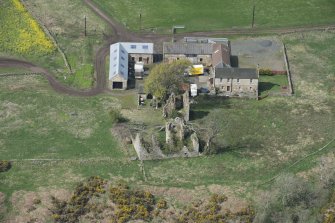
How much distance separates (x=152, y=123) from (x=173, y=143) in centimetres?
922

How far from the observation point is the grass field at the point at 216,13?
144 meters

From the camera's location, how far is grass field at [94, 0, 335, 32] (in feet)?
473

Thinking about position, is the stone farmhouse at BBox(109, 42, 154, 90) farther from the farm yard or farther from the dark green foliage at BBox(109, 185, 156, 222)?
the dark green foliage at BBox(109, 185, 156, 222)

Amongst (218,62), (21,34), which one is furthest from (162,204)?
(21,34)

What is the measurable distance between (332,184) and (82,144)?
39.8 meters

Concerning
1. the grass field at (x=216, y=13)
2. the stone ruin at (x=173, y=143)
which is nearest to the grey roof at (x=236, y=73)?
the stone ruin at (x=173, y=143)

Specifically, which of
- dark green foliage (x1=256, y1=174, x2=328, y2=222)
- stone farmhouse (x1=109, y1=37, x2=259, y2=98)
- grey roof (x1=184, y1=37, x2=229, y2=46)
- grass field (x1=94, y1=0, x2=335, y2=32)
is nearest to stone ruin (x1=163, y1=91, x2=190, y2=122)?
stone farmhouse (x1=109, y1=37, x2=259, y2=98)

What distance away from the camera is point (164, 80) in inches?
4498

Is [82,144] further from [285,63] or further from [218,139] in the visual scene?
[285,63]

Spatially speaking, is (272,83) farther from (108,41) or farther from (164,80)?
(108,41)

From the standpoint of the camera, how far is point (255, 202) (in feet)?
306

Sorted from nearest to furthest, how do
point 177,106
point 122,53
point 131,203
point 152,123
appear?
point 131,203 → point 152,123 → point 177,106 → point 122,53

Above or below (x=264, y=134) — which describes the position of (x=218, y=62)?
above

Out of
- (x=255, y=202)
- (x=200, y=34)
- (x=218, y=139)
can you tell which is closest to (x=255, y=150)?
(x=218, y=139)
